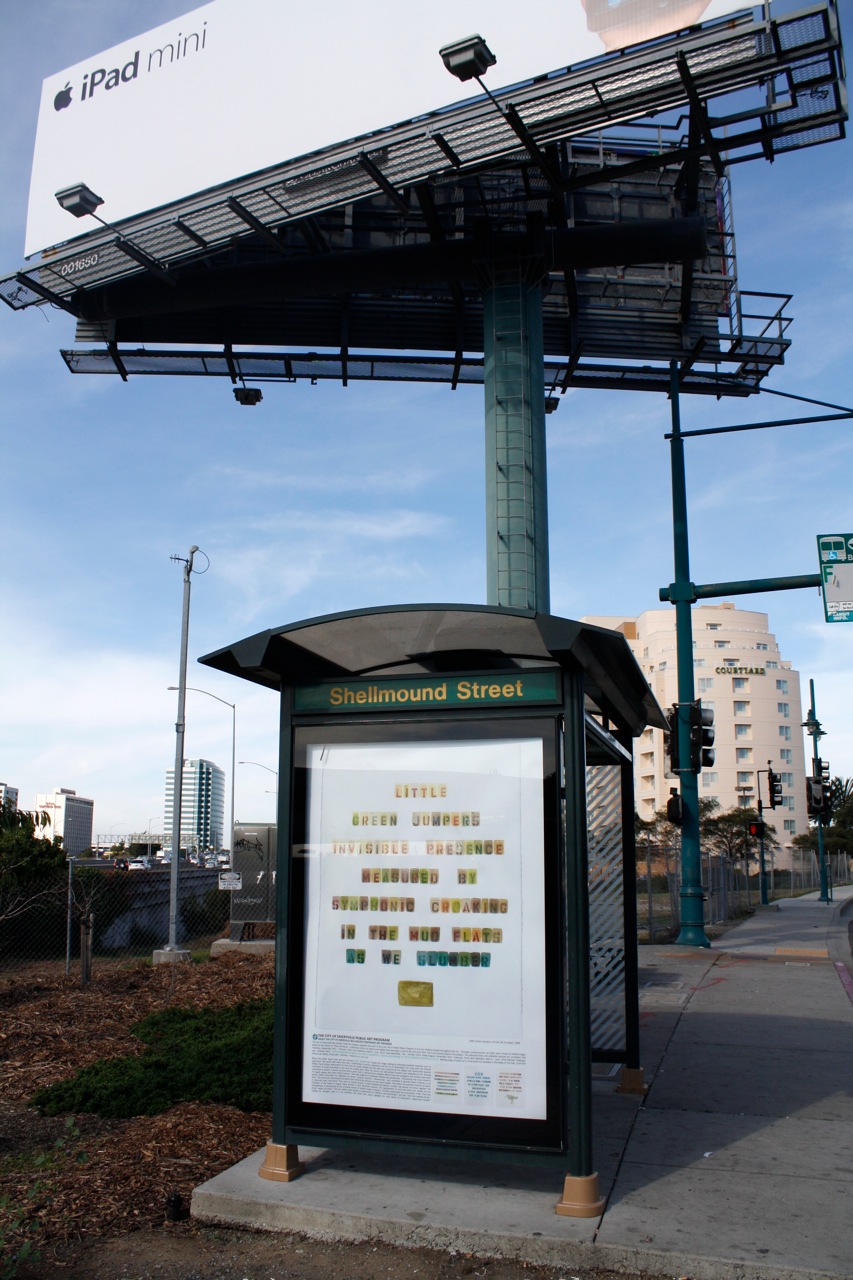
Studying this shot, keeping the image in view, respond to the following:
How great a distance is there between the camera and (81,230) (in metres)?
21.0

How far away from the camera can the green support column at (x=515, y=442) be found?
17.8 metres

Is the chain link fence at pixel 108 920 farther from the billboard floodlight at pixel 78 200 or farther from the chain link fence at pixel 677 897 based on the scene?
the billboard floodlight at pixel 78 200

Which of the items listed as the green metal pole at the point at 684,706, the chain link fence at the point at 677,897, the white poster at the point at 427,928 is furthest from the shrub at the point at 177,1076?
the green metal pole at the point at 684,706

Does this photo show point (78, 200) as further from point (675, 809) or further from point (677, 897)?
point (677, 897)

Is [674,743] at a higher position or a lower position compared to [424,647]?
higher

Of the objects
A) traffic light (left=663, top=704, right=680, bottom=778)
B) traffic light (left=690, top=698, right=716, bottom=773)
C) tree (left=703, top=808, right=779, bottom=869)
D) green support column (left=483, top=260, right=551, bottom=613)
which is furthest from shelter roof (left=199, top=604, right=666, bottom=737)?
tree (left=703, top=808, right=779, bottom=869)

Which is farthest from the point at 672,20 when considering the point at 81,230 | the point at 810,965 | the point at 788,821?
the point at 788,821

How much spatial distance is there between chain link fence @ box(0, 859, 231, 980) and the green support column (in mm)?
8277

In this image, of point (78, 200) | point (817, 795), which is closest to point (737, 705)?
point (817, 795)

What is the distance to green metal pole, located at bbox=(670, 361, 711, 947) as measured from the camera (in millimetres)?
18625

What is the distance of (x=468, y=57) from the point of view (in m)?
14.9

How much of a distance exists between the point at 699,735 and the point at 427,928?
1339 centimetres

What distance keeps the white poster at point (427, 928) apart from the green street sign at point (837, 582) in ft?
46.2

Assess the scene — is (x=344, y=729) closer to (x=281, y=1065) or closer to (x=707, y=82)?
(x=281, y=1065)
